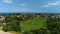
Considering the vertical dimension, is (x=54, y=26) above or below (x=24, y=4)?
below

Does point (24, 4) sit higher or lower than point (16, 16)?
higher

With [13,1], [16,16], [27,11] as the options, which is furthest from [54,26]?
[13,1]

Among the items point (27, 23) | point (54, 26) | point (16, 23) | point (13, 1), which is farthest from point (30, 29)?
point (13, 1)

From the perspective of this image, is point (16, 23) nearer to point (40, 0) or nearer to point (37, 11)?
point (37, 11)

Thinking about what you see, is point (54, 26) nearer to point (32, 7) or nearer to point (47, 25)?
point (47, 25)

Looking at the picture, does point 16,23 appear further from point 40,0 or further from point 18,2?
point 40,0

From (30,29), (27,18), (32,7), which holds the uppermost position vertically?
(32,7)
